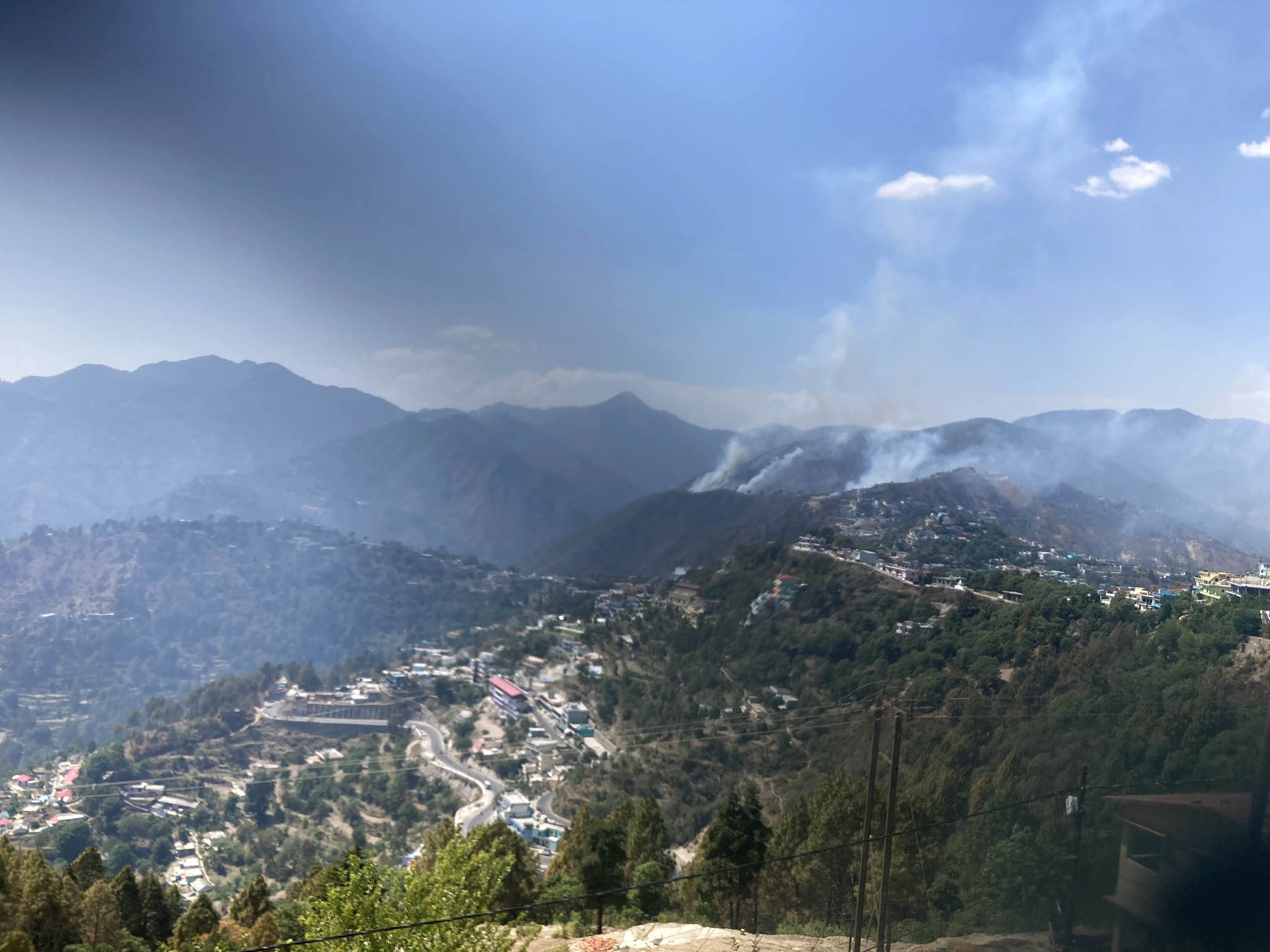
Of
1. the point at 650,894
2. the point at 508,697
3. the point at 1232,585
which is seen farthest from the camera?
the point at 508,697

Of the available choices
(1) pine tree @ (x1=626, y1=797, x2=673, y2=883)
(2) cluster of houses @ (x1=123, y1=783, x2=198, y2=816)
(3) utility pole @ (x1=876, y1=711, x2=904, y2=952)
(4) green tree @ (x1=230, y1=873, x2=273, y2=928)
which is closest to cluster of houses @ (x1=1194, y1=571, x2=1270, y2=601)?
(1) pine tree @ (x1=626, y1=797, x2=673, y2=883)

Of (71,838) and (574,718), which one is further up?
(574,718)

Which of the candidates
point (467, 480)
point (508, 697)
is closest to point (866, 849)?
point (508, 697)

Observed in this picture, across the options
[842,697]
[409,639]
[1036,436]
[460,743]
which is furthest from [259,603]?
[1036,436]

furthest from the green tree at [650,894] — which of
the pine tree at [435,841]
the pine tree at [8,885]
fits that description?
the pine tree at [8,885]

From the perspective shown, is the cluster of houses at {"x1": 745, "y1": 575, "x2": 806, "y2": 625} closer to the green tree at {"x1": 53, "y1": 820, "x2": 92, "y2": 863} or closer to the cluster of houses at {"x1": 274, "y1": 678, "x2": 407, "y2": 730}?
the cluster of houses at {"x1": 274, "y1": 678, "x2": 407, "y2": 730}

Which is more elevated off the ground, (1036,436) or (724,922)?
(1036,436)

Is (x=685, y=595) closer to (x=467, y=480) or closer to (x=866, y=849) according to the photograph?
(x=866, y=849)

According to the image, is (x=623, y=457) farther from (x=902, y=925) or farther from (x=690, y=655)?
(x=902, y=925)

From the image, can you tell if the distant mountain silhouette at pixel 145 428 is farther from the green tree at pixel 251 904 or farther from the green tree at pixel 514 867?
the green tree at pixel 514 867
